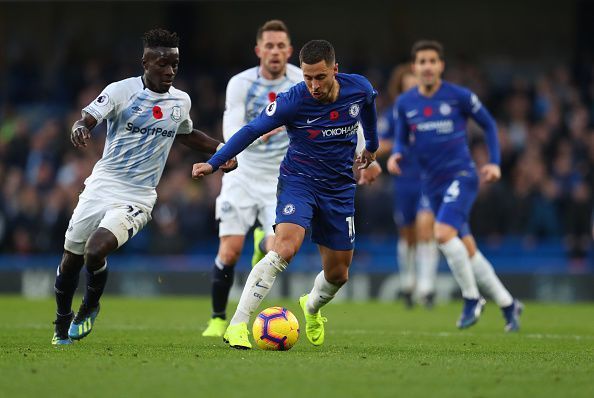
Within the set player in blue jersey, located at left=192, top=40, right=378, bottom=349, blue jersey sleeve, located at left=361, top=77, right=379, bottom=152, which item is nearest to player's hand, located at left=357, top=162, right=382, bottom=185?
blue jersey sleeve, located at left=361, top=77, right=379, bottom=152

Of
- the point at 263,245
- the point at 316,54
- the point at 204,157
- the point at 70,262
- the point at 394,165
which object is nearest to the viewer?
the point at 316,54

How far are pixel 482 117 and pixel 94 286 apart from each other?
4910 mm

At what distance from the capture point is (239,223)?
36.3 feet

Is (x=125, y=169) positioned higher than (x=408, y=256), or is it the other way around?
(x=125, y=169)

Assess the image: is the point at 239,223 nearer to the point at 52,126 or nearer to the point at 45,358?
the point at 45,358

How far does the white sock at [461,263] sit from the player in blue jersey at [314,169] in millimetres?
2700

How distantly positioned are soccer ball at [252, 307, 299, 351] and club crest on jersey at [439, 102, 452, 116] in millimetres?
4432

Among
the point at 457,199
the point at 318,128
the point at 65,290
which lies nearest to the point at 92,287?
the point at 65,290

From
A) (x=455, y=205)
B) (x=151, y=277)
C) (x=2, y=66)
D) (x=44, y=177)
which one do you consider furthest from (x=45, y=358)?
(x=2, y=66)

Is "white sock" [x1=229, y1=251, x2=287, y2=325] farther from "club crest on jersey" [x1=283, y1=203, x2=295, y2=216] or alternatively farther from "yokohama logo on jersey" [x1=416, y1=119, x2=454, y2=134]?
"yokohama logo on jersey" [x1=416, y1=119, x2=454, y2=134]

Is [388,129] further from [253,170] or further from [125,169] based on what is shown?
[125,169]

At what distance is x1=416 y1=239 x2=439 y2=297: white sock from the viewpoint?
52.2ft

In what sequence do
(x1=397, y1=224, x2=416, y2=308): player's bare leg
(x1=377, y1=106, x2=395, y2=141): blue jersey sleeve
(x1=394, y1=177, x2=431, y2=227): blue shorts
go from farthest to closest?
(x1=397, y1=224, x2=416, y2=308): player's bare leg, (x1=394, y1=177, x2=431, y2=227): blue shorts, (x1=377, y1=106, x2=395, y2=141): blue jersey sleeve

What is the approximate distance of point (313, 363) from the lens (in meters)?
7.73
